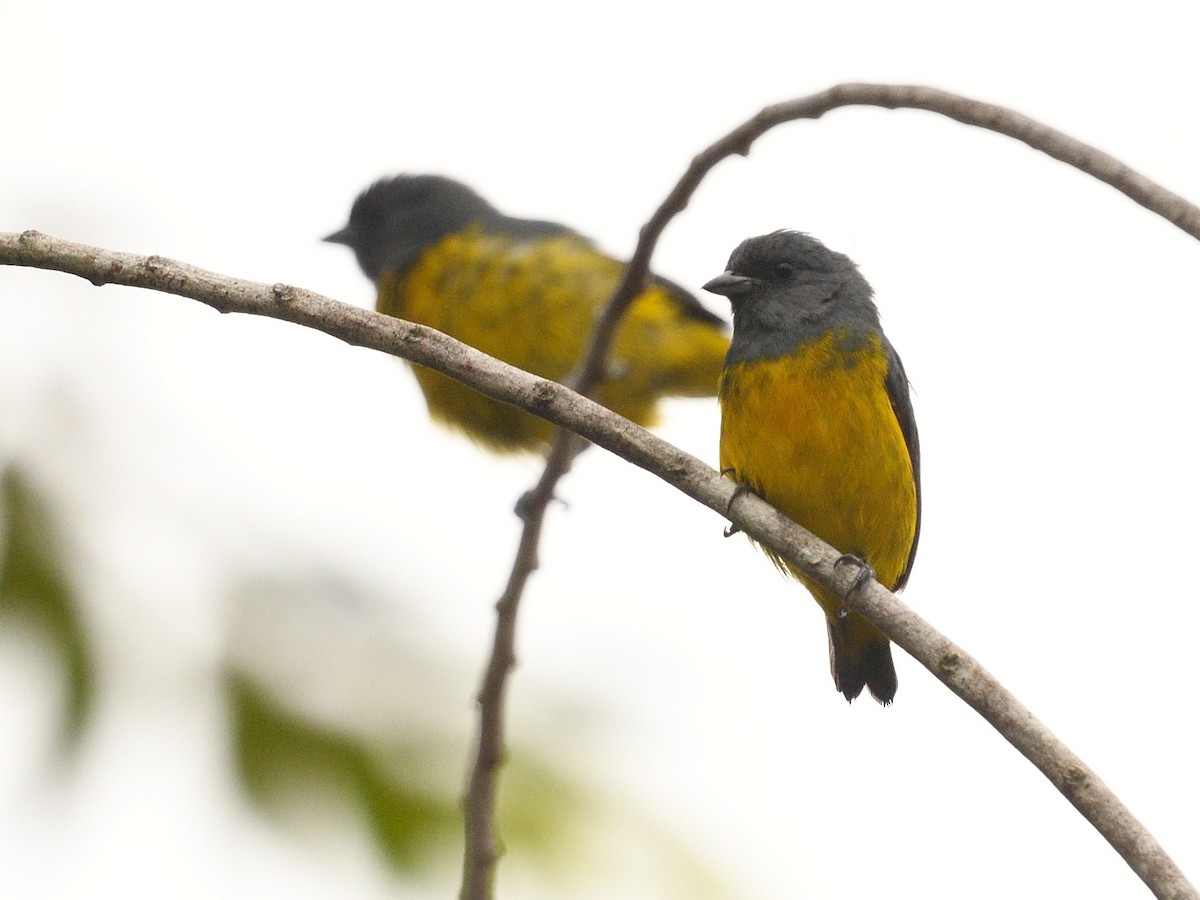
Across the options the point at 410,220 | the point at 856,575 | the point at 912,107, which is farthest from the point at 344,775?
the point at 410,220

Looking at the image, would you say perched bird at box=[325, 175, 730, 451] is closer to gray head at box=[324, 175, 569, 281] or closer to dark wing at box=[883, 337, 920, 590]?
gray head at box=[324, 175, 569, 281]

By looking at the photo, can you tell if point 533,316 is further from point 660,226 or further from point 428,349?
point 428,349

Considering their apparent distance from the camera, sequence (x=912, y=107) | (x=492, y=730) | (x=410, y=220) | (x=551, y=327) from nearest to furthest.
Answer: (x=912, y=107) < (x=492, y=730) < (x=551, y=327) < (x=410, y=220)

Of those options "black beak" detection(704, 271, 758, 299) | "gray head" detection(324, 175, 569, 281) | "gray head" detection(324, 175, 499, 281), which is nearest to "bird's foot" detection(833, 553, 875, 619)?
"black beak" detection(704, 271, 758, 299)

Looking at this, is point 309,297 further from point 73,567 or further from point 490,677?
point 490,677

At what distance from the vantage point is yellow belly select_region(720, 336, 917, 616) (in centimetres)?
398

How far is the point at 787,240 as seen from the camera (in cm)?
468

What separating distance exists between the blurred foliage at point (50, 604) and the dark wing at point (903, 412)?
268 centimetres

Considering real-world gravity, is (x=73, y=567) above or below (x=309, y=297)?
below

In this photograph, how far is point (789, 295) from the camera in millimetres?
4477

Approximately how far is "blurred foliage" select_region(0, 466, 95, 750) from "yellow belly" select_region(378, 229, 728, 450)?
298 centimetres

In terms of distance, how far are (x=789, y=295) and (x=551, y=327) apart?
120cm

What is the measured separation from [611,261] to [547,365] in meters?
0.62

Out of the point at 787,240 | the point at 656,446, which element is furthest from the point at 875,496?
the point at 656,446
